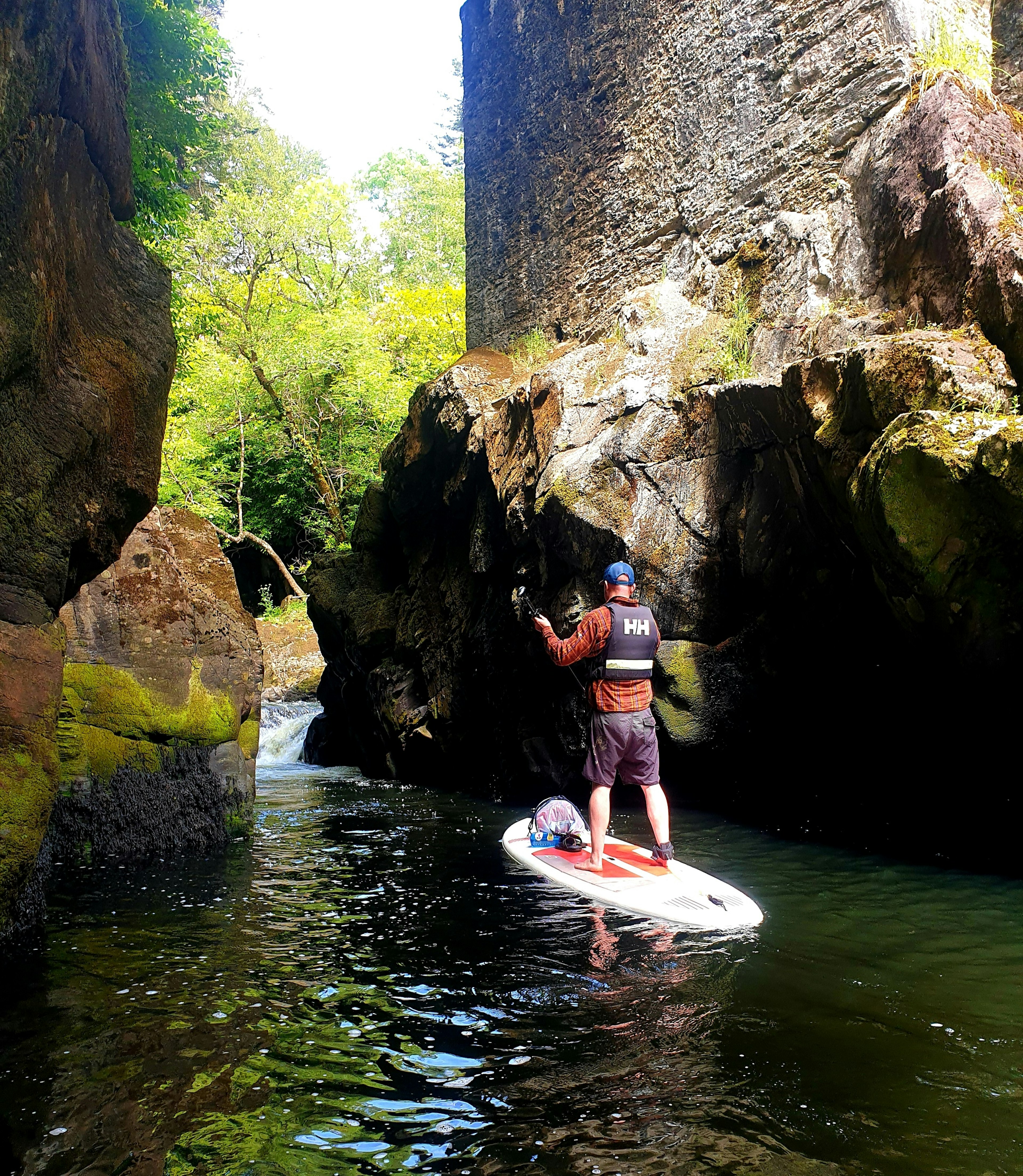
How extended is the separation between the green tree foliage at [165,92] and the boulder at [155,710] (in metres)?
5.36

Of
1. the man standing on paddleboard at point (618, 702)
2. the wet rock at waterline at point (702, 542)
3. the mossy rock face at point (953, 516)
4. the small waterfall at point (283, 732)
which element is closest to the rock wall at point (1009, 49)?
the wet rock at waterline at point (702, 542)

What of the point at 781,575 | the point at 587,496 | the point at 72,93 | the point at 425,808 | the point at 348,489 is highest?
the point at 348,489

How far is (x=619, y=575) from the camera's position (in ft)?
19.6

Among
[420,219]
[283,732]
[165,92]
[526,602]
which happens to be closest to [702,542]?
[526,602]

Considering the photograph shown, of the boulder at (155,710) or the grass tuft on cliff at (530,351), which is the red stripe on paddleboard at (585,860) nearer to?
the boulder at (155,710)

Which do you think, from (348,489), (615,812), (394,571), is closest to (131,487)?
(615,812)

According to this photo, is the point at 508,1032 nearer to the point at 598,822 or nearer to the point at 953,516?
the point at 598,822

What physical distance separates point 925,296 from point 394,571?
833 cm

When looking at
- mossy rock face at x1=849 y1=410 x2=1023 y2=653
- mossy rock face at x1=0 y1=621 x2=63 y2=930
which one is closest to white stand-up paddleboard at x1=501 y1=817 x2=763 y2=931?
mossy rock face at x1=849 y1=410 x2=1023 y2=653

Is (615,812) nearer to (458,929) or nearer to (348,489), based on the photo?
(458,929)

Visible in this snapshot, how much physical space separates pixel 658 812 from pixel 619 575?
59.1 inches

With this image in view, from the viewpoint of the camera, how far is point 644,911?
4.84 metres

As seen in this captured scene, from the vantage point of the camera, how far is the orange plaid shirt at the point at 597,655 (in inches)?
229

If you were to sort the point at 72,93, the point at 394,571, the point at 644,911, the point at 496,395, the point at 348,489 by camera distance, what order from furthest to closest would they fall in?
the point at 348,489, the point at 394,571, the point at 496,395, the point at 644,911, the point at 72,93
